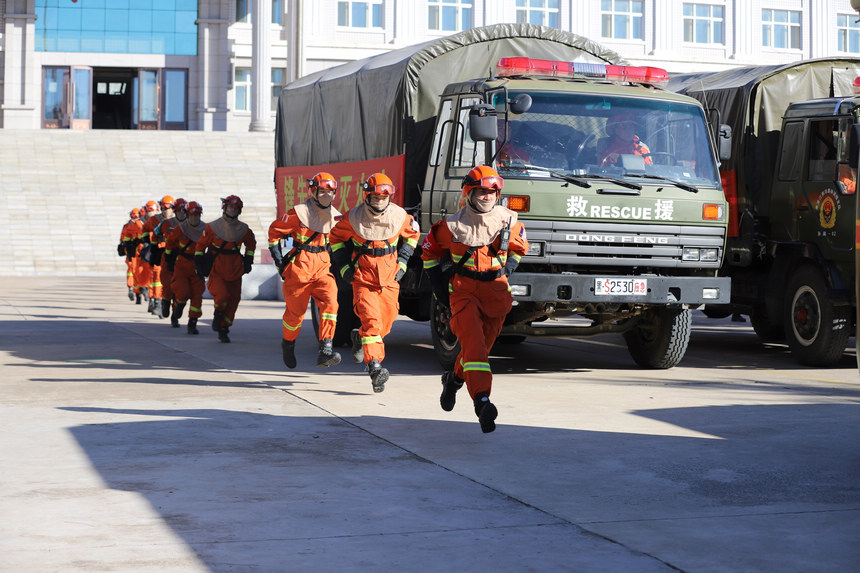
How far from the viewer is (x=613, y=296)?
1122cm

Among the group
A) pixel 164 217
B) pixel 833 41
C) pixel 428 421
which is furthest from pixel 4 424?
pixel 833 41

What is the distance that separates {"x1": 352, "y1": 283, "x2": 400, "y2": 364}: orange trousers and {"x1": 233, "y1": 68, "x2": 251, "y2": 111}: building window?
4824cm

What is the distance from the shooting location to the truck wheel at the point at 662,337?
40.2 ft

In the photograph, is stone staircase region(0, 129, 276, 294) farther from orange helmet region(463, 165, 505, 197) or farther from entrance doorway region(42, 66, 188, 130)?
orange helmet region(463, 165, 505, 197)

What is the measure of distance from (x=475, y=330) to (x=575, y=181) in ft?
9.63

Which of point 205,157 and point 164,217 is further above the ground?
point 205,157

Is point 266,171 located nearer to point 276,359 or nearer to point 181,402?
point 276,359

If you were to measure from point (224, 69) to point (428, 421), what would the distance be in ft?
165

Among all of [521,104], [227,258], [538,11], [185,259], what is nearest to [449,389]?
[521,104]

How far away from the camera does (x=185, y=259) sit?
17531 millimetres

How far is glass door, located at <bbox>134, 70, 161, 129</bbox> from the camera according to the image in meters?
57.7

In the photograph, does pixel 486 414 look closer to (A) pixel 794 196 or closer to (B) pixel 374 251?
(B) pixel 374 251

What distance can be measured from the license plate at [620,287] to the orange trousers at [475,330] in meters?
2.48

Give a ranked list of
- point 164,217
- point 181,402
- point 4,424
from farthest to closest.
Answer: point 164,217 → point 181,402 → point 4,424
